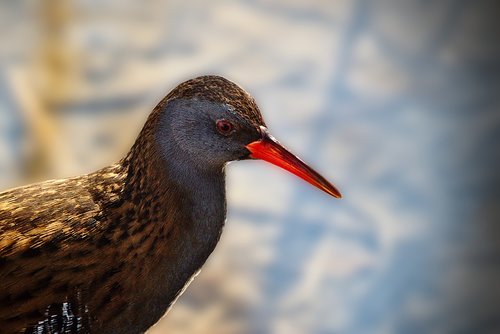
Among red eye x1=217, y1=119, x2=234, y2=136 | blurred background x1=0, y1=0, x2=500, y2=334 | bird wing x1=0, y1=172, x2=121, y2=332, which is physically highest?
blurred background x1=0, y1=0, x2=500, y2=334

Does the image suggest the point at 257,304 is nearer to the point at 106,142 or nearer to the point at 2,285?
the point at 106,142

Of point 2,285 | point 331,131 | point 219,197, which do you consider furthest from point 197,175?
point 331,131

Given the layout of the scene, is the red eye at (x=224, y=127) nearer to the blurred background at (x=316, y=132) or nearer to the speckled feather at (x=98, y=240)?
the speckled feather at (x=98, y=240)

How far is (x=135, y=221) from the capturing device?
230 centimetres

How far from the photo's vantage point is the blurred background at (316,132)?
371 centimetres

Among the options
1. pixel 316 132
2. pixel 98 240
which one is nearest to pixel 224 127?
pixel 98 240

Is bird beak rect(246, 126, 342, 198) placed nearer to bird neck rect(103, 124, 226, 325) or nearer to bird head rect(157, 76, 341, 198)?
bird head rect(157, 76, 341, 198)

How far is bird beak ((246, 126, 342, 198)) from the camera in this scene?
2.29 m

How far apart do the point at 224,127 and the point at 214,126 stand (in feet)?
0.08

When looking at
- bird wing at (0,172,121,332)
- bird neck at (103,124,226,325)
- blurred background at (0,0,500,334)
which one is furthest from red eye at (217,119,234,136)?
blurred background at (0,0,500,334)

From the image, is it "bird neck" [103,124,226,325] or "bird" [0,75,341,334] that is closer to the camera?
"bird" [0,75,341,334]

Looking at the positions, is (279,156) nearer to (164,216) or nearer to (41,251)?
(164,216)

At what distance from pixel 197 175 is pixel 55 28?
255 cm

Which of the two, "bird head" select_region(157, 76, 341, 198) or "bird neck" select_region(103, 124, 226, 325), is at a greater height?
"bird head" select_region(157, 76, 341, 198)
